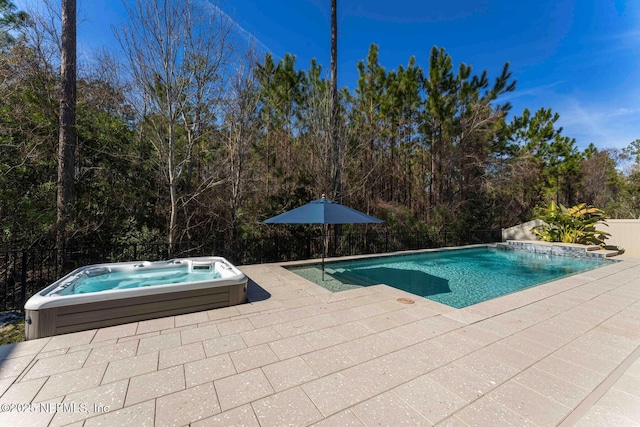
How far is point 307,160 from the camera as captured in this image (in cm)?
955

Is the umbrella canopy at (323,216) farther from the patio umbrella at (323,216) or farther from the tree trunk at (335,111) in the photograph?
the tree trunk at (335,111)

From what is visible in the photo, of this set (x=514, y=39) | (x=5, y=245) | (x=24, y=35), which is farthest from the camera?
(x=514, y=39)

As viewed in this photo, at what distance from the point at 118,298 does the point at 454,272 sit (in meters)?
7.78

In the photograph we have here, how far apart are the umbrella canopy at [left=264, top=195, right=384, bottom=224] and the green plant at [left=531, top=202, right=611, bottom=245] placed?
10.7 meters

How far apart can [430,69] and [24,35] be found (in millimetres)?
13884

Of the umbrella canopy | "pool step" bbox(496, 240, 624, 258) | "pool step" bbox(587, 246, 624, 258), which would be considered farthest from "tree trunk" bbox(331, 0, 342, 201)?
"pool step" bbox(587, 246, 624, 258)

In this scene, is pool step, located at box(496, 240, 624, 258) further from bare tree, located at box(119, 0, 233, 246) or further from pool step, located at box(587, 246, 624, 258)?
bare tree, located at box(119, 0, 233, 246)

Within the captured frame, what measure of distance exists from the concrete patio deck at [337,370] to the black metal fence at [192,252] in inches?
112

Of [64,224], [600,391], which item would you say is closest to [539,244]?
[600,391]

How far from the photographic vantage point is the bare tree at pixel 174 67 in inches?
238

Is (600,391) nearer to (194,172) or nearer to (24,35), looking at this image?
(194,172)

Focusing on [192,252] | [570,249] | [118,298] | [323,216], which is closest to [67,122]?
[192,252]

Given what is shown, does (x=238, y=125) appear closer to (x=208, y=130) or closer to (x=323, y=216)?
(x=208, y=130)

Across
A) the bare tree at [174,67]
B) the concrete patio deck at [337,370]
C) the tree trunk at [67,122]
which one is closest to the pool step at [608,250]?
the concrete patio deck at [337,370]
